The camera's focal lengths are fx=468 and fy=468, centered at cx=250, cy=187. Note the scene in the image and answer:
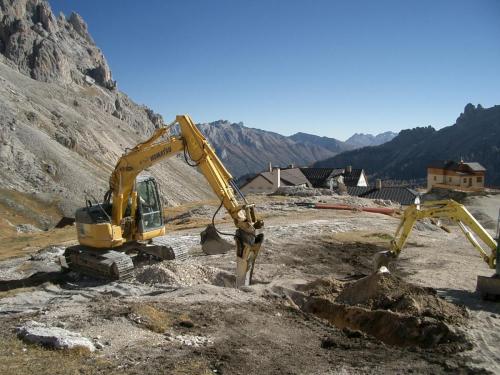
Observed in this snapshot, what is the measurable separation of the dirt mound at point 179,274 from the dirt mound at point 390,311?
286cm

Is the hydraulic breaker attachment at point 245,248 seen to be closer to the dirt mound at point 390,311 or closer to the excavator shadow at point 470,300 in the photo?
the dirt mound at point 390,311

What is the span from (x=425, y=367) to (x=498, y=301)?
17.5ft

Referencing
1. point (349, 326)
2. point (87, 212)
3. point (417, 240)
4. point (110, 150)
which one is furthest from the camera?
point (110, 150)

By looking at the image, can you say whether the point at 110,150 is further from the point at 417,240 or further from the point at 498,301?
the point at 498,301

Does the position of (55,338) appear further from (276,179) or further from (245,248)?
(276,179)

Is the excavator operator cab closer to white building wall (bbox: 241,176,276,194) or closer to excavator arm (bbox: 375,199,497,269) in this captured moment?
excavator arm (bbox: 375,199,497,269)

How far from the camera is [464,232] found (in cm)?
1486

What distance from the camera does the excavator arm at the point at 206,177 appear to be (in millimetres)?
11078

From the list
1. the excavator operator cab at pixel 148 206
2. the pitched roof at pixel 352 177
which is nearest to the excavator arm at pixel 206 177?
the excavator operator cab at pixel 148 206

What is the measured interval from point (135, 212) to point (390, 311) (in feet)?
28.0

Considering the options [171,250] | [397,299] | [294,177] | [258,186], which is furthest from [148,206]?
[294,177]

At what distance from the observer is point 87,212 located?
14875mm

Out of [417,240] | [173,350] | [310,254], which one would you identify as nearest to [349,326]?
[173,350]

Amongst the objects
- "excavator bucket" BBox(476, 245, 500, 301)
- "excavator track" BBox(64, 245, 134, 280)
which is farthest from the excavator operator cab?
"excavator bucket" BBox(476, 245, 500, 301)
